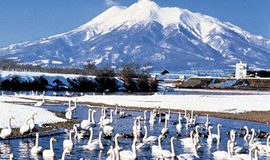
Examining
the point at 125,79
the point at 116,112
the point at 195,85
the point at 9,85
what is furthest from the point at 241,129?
the point at 195,85

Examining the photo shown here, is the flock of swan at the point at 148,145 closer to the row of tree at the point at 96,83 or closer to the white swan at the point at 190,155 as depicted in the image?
the white swan at the point at 190,155

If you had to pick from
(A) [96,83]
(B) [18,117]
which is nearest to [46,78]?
(A) [96,83]

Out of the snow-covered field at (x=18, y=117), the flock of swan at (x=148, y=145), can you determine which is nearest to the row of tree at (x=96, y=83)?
the snow-covered field at (x=18, y=117)

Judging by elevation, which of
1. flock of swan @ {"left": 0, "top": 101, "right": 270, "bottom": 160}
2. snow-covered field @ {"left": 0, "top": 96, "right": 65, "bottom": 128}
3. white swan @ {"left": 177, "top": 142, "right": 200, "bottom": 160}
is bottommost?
white swan @ {"left": 177, "top": 142, "right": 200, "bottom": 160}

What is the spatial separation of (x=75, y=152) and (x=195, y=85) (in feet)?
442

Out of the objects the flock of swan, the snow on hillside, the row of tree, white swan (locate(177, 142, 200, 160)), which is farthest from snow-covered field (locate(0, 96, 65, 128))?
the snow on hillside

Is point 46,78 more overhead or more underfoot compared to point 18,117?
more overhead

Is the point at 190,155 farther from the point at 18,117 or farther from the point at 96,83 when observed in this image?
the point at 96,83

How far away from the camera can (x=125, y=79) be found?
134 m

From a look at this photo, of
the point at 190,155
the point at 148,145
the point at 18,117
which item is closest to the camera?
the point at 190,155

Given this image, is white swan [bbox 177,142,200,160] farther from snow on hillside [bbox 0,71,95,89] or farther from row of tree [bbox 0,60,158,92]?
→ snow on hillside [bbox 0,71,95,89]

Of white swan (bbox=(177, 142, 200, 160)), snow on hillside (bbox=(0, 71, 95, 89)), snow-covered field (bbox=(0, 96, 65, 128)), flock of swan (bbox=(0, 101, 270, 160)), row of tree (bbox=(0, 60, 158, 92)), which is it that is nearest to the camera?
flock of swan (bbox=(0, 101, 270, 160))

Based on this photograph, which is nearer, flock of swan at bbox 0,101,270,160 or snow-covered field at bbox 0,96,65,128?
flock of swan at bbox 0,101,270,160

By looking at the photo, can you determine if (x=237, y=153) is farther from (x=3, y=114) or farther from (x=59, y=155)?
(x=3, y=114)
